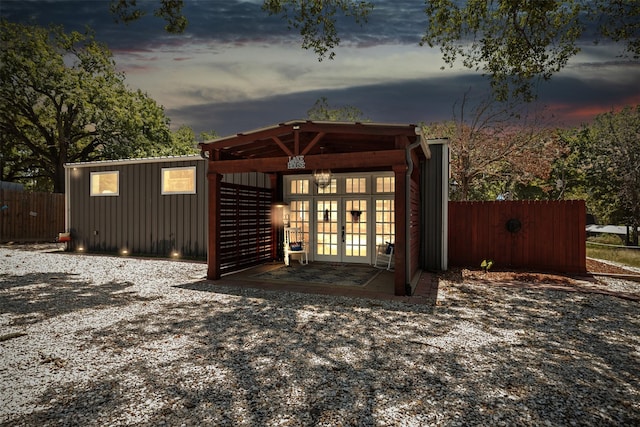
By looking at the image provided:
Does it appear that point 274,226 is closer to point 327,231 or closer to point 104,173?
point 327,231

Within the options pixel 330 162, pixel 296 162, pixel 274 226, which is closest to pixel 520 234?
pixel 330 162

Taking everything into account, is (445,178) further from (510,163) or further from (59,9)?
(59,9)

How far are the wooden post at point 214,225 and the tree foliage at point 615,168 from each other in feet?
63.0

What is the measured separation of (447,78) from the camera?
16.6 metres

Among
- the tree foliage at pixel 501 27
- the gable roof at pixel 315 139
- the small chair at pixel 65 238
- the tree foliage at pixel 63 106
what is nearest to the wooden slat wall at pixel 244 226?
the gable roof at pixel 315 139

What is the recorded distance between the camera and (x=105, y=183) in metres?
11.7

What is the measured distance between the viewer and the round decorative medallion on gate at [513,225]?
26.8 ft

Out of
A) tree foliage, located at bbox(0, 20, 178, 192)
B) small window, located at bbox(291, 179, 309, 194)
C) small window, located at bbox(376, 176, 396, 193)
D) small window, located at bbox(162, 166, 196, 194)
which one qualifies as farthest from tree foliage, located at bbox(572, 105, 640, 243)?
tree foliage, located at bbox(0, 20, 178, 192)

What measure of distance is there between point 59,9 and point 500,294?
21.3 m

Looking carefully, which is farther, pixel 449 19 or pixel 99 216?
pixel 99 216

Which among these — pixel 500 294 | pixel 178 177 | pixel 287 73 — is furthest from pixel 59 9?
pixel 500 294

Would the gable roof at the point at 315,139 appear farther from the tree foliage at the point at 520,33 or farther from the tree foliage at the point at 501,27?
the tree foliage at the point at 520,33

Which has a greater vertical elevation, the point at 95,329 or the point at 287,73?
the point at 287,73

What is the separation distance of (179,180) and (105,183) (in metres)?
3.22
